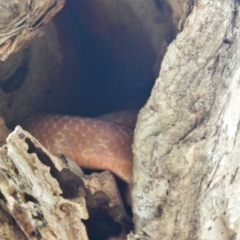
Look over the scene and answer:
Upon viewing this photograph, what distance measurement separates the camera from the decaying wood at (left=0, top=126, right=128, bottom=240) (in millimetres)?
1539

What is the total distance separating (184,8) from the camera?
5.74 ft

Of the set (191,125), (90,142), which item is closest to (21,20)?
(90,142)

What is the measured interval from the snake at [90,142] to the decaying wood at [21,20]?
42 cm

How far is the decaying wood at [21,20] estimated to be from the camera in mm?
1588

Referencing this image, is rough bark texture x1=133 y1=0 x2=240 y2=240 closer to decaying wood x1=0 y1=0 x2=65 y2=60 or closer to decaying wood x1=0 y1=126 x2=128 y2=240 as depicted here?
decaying wood x1=0 y1=126 x2=128 y2=240

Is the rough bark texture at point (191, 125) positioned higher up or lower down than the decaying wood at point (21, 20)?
lower down

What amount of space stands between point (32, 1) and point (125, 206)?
0.94 m

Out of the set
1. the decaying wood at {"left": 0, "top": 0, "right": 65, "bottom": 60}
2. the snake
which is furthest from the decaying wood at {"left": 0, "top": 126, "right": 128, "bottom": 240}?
the decaying wood at {"left": 0, "top": 0, "right": 65, "bottom": 60}

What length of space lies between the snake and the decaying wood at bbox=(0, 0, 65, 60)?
0.42 meters

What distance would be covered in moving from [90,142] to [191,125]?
0.48m

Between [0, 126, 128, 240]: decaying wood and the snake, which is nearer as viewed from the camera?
[0, 126, 128, 240]: decaying wood

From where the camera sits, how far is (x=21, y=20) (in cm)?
165

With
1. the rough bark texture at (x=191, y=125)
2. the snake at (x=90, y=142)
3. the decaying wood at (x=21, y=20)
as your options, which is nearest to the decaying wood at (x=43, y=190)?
the snake at (x=90, y=142)

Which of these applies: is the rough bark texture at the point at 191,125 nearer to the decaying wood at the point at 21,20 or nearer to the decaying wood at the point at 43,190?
the decaying wood at the point at 43,190
